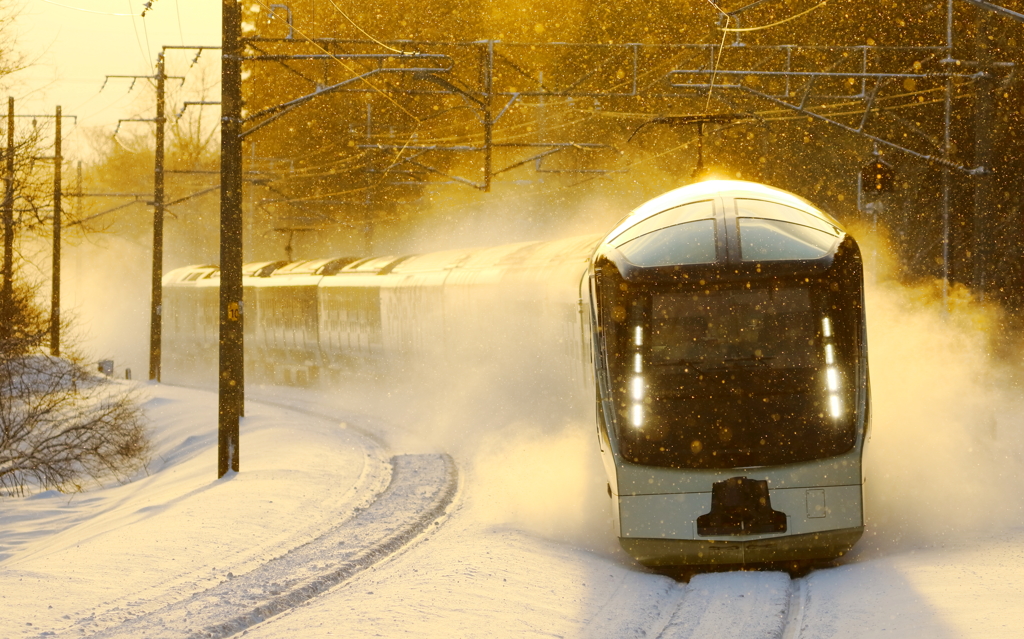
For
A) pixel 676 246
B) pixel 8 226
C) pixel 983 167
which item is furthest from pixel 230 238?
pixel 983 167

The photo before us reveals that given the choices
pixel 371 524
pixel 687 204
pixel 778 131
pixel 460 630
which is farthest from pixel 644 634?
pixel 778 131

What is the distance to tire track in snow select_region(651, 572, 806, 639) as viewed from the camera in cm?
747

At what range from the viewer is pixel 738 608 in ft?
26.4

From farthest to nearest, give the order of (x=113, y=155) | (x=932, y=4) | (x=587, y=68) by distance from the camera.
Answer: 1. (x=113, y=155)
2. (x=587, y=68)
3. (x=932, y=4)

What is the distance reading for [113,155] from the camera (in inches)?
3541

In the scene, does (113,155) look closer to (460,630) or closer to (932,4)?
(932,4)

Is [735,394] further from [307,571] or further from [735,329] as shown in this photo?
[307,571]

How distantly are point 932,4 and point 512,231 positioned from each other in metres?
21.8

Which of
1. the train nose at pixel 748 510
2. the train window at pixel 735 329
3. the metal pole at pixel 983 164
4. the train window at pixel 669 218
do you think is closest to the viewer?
the train nose at pixel 748 510

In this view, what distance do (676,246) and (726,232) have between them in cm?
40

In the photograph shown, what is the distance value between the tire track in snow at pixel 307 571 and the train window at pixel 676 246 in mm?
3529

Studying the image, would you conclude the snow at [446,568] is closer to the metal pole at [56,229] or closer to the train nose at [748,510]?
the train nose at [748,510]

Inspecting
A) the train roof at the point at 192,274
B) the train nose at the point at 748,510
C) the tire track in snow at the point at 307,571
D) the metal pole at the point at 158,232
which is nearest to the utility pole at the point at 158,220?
the metal pole at the point at 158,232

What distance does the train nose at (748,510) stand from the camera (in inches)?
348
